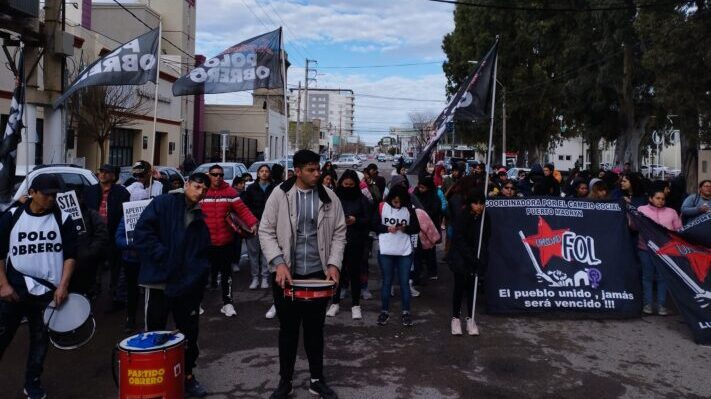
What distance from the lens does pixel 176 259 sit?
16.0 ft

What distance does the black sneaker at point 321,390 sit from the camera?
488cm

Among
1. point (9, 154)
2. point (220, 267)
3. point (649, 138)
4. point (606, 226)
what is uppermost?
point (649, 138)

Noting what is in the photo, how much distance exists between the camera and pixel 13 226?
4672 millimetres

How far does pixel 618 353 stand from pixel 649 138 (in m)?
37.0

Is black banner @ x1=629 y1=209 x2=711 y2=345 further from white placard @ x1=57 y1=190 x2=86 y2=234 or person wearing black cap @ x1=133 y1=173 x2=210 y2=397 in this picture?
white placard @ x1=57 y1=190 x2=86 y2=234

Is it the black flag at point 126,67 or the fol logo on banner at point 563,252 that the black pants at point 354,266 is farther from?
the black flag at point 126,67

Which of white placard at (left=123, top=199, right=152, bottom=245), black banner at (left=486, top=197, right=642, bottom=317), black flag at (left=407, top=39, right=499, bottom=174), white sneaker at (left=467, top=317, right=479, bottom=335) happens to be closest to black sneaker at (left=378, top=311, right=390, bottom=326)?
white sneaker at (left=467, top=317, right=479, bottom=335)

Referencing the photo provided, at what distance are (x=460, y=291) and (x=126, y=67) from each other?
22.0 ft

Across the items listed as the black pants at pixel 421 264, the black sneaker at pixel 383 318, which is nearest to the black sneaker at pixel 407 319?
the black sneaker at pixel 383 318

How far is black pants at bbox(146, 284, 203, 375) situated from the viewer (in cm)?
494

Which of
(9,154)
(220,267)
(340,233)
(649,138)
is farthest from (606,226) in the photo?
(649,138)

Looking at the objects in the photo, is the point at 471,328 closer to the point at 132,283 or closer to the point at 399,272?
the point at 399,272

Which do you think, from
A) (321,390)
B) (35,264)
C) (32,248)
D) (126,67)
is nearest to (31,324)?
(35,264)

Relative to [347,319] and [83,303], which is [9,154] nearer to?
[83,303]
